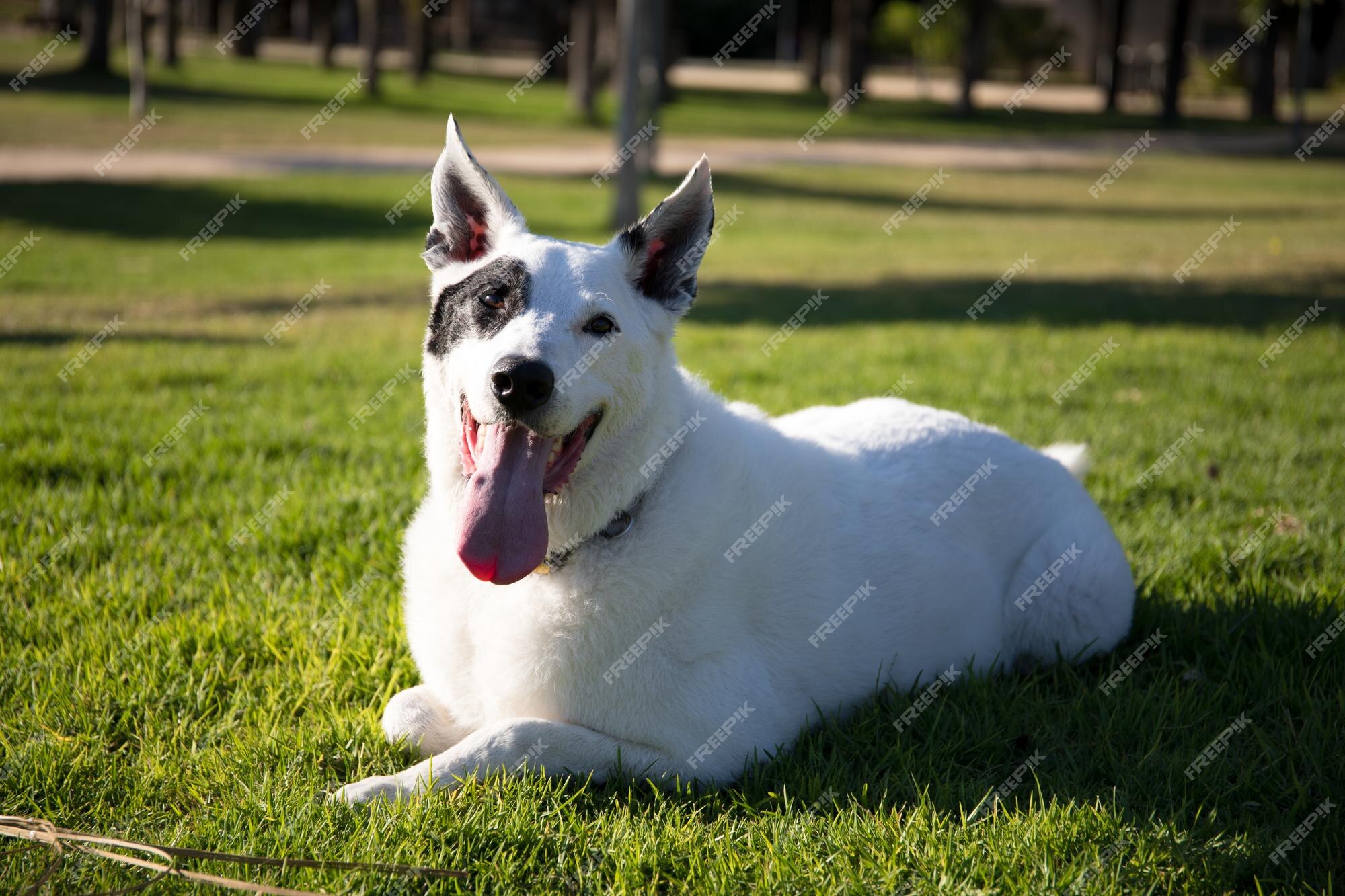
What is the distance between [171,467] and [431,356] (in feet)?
11.0

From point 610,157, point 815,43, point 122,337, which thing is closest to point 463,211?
point 122,337

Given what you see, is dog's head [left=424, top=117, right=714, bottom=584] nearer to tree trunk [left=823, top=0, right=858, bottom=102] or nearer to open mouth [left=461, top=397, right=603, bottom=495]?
open mouth [left=461, top=397, right=603, bottom=495]

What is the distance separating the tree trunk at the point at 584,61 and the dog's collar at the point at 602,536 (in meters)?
36.5

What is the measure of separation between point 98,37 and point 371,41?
13.0m

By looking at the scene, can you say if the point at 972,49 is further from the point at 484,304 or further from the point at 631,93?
the point at 484,304

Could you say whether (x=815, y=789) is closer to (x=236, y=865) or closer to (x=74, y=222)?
(x=236, y=865)

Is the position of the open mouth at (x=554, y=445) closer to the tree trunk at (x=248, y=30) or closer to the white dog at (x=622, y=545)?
the white dog at (x=622, y=545)

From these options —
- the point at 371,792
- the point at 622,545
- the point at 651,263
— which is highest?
the point at 651,263

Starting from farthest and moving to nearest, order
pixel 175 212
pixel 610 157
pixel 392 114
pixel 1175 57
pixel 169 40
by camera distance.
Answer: pixel 169 40 < pixel 1175 57 < pixel 392 114 < pixel 610 157 < pixel 175 212

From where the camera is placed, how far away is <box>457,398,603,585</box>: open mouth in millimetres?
3189

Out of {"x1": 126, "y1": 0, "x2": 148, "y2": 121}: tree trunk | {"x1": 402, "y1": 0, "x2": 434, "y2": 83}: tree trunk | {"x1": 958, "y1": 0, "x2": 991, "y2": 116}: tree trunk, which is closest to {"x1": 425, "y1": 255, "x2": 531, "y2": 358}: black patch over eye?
{"x1": 126, "y1": 0, "x2": 148, "y2": 121}: tree trunk

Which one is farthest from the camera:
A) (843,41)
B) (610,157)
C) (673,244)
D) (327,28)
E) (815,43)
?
(815,43)

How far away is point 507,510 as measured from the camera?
10.5ft

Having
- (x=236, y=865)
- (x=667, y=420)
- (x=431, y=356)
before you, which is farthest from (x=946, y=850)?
(x=431, y=356)
